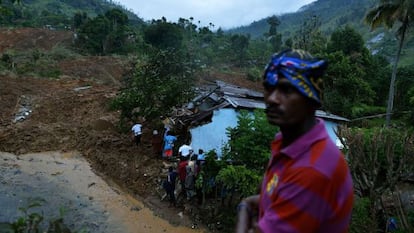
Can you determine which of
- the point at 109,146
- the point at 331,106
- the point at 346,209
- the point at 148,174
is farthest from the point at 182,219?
the point at 331,106

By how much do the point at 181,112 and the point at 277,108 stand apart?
13723 millimetres

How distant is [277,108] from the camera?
1.28 meters

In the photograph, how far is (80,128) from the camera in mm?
15836

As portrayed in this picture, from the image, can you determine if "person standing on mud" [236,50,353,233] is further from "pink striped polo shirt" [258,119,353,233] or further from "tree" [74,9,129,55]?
"tree" [74,9,129,55]

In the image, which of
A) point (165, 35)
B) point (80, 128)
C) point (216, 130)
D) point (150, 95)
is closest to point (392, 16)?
point (216, 130)

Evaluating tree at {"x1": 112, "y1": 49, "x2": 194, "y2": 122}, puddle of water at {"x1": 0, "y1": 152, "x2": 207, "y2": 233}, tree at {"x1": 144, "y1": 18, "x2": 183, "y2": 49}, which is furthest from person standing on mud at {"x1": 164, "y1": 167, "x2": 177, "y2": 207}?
tree at {"x1": 144, "y1": 18, "x2": 183, "y2": 49}

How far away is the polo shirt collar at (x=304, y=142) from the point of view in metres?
1.24

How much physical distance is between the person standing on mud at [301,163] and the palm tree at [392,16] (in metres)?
15.7

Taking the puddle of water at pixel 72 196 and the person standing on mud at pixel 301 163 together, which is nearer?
the person standing on mud at pixel 301 163

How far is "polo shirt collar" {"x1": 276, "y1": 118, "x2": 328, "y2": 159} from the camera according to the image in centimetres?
124

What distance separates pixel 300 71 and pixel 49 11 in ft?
223

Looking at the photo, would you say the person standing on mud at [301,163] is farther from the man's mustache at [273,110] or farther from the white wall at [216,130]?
the white wall at [216,130]

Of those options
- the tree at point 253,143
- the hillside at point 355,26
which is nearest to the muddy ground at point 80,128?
the tree at point 253,143

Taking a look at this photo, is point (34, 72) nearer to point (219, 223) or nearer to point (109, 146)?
point (109, 146)
